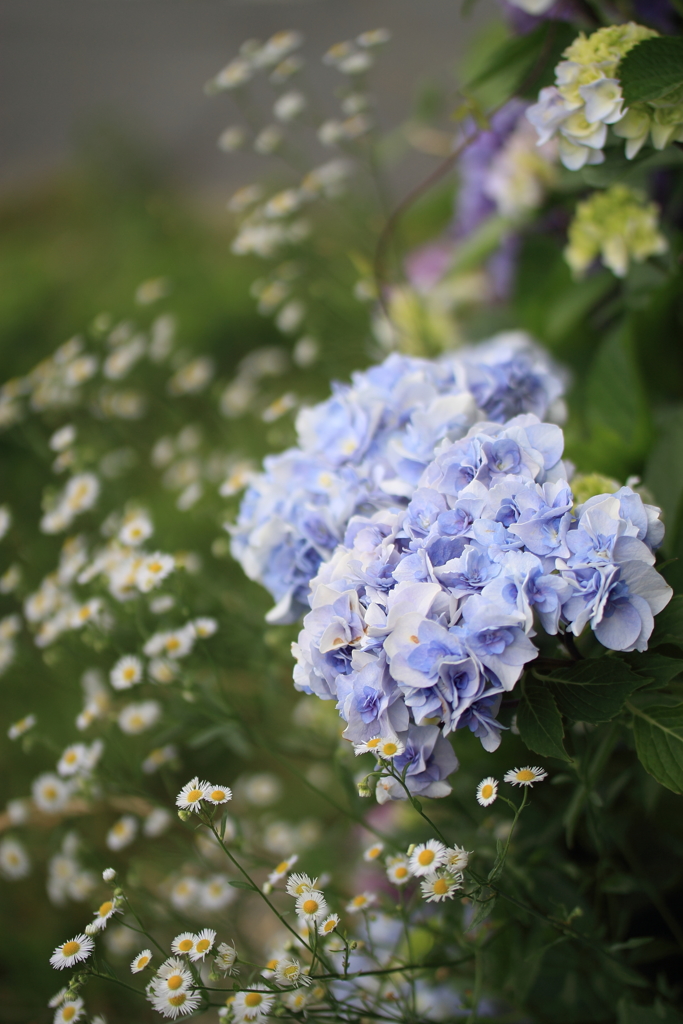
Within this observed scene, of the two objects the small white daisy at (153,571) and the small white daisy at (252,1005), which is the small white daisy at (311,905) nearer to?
the small white daisy at (252,1005)

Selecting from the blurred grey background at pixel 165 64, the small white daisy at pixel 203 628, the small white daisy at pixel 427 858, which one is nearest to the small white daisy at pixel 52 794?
the small white daisy at pixel 203 628

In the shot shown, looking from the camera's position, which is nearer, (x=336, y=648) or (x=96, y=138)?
(x=336, y=648)

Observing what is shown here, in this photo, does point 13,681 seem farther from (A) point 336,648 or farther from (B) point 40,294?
(B) point 40,294

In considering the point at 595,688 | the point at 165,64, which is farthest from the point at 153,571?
the point at 165,64

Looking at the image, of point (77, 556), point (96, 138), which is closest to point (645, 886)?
point (77, 556)

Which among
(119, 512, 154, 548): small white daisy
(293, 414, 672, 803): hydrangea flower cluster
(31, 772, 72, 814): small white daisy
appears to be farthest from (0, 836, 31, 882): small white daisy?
(293, 414, 672, 803): hydrangea flower cluster
